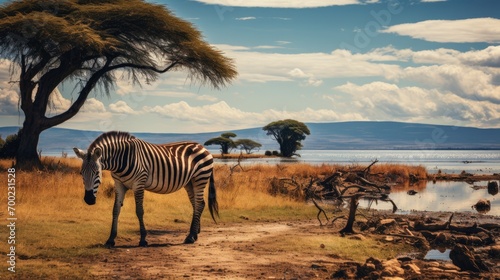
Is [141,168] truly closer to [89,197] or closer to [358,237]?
[89,197]

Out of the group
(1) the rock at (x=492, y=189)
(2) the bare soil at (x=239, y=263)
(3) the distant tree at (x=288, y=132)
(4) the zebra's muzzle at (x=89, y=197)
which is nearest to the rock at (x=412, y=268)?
(2) the bare soil at (x=239, y=263)

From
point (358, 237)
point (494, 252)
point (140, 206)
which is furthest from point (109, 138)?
point (494, 252)

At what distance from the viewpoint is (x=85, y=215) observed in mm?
16281

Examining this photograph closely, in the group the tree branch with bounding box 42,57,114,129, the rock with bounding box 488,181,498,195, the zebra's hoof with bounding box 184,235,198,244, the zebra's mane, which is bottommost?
the zebra's hoof with bounding box 184,235,198,244

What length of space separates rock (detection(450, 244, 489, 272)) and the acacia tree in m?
19.3

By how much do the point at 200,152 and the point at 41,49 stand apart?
1747cm

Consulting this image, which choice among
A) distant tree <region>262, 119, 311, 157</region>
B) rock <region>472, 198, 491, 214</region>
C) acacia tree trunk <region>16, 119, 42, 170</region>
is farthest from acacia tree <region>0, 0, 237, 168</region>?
distant tree <region>262, 119, 311, 157</region>

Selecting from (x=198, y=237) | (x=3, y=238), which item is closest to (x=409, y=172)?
(x=198, y=237)

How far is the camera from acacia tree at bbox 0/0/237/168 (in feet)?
90.1

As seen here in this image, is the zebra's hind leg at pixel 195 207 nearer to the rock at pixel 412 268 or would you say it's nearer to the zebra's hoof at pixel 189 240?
the zebra's hoof at pixel 189 240

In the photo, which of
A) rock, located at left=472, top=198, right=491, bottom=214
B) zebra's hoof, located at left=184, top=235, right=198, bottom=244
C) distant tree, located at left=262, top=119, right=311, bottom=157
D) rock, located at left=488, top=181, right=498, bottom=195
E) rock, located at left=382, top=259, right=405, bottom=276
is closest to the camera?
rock, located at left=382, top=259, right=405, bottom=276

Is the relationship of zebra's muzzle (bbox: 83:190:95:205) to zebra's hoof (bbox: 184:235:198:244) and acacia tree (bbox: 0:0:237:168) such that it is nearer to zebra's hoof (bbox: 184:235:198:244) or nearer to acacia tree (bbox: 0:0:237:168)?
zebra's hoof (bbox: 184:235:198:244)

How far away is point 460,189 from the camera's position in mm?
35656

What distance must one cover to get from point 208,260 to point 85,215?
5.86 m
